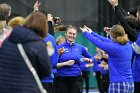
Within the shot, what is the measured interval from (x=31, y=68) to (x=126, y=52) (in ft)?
9.96

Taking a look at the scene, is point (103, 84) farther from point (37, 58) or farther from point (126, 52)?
point (37, 58)

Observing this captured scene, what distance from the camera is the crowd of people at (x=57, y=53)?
6371 mm

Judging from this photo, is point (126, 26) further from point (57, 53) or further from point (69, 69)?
point (69, 69)

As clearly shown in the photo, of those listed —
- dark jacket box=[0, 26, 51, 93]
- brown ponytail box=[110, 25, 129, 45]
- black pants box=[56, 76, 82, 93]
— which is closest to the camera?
dark jacket box=[0, 26, 51, 93]

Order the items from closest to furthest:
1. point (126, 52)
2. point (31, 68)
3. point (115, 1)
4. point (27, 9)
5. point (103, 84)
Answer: point (31, 68)
point (126, 52)
point (115, 1)
point (103, 84)
point (27, 9)

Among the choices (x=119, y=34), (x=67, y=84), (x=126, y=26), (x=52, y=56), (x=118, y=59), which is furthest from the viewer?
(x=67, y=84)

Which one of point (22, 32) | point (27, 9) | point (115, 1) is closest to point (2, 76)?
point (22, 32)

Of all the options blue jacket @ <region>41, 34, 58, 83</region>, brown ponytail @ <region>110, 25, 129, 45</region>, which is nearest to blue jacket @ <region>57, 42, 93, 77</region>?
blue jacket @ <region>41, 34, 58, 83</region>

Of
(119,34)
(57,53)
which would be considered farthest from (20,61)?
(57,53)

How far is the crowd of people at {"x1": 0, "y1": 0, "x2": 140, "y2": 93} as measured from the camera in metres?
6.37

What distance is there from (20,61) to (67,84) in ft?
15.4

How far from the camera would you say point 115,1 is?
9570 millimetres

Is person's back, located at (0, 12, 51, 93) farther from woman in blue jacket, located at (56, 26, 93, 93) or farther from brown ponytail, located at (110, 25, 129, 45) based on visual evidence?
woman in blue jacket, located at (56, 26, 93, 93)

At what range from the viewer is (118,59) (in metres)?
8.95
